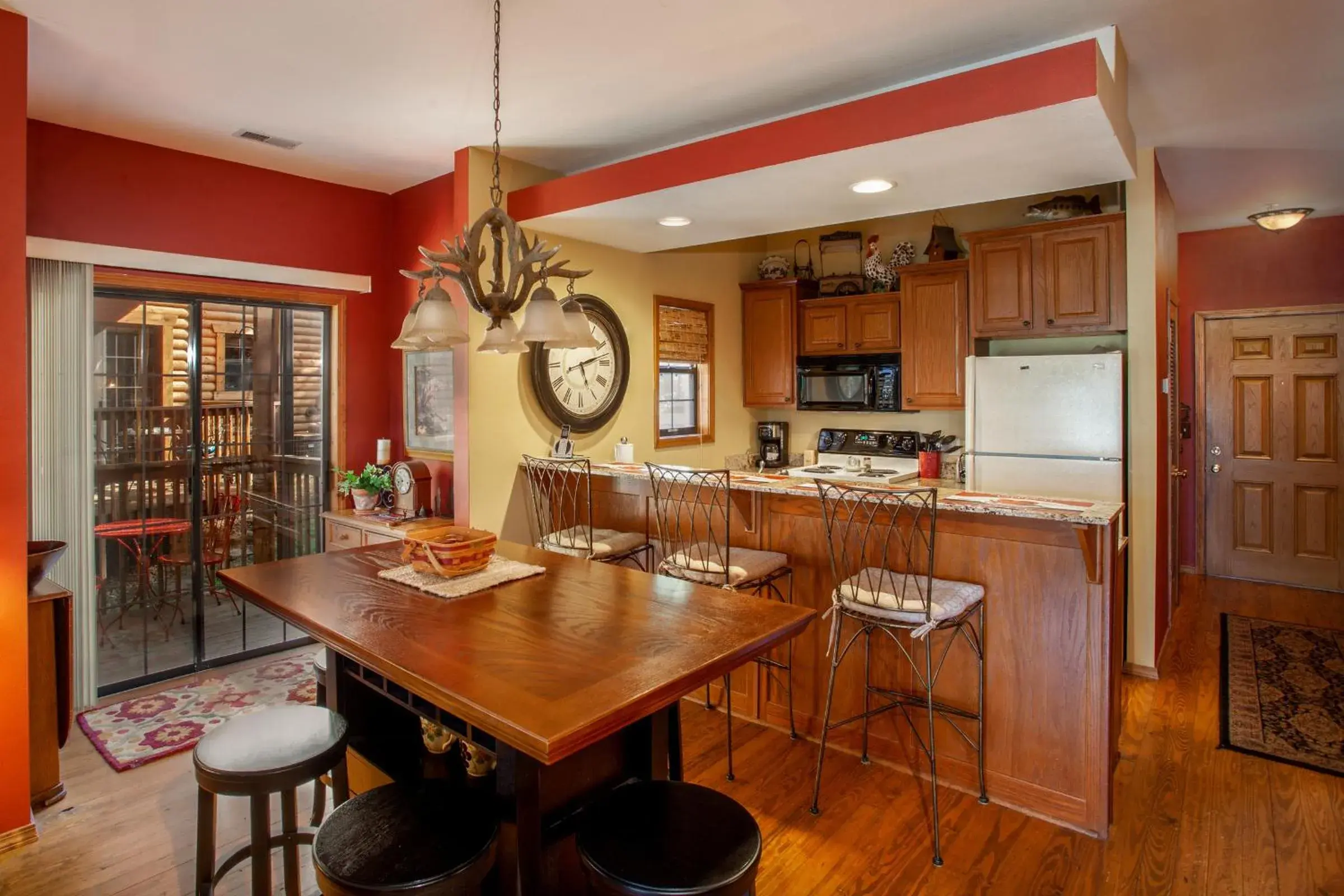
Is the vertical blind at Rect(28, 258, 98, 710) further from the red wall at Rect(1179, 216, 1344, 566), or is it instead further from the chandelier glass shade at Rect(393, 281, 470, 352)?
the red wall at Rect(1179, 216, 1344, 566)

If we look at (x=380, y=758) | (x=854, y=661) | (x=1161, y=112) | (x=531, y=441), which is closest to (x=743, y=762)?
(x=854, y=661)

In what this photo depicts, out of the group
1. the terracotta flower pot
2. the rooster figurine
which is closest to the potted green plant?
the terracotta flower pot

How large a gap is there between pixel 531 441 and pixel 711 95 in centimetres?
199

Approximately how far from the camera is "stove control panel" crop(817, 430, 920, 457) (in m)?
5.09

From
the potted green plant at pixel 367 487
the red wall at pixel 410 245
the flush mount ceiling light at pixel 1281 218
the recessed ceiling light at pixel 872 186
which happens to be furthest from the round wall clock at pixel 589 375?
the flush mount ceiling light at pixel 1281 218

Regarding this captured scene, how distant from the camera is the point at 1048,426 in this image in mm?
3793

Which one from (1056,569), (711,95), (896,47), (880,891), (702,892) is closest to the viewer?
(702,892)

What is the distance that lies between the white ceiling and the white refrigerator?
121 cm

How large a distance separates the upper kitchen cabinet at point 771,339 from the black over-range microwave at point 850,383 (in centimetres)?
12

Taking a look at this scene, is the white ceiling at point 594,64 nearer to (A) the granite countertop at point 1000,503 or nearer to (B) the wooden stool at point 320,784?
(A) the granite countertop at point 1000,503

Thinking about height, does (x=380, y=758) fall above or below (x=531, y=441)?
below

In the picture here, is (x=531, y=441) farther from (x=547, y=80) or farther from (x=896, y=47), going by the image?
(x=896, y=47)

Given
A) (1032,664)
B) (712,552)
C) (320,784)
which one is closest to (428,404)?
(712,552)

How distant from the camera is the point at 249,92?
3.03 m
